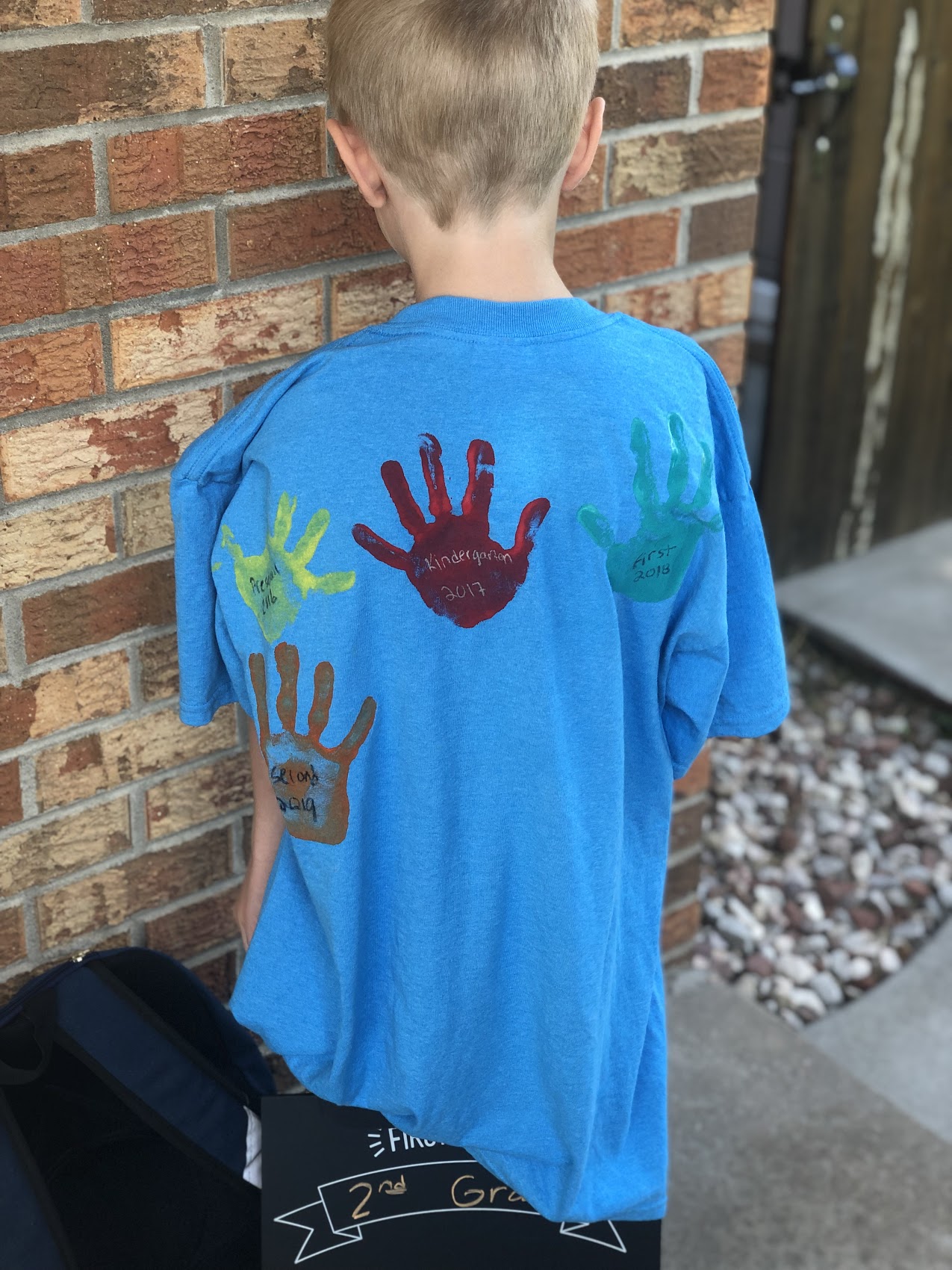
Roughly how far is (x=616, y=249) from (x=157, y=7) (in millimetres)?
713

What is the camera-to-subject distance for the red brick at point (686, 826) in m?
2.35

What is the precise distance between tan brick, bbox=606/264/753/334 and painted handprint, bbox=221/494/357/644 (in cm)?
75

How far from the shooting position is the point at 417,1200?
1.71m

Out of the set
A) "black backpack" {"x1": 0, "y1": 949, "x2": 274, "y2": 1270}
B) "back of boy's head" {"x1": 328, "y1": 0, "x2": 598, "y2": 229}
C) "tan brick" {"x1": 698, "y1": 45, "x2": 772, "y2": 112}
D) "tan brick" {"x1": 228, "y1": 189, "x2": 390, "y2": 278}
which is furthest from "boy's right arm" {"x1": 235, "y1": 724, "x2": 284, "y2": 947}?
"tan brick" {"x1": 698, "y1": 45, "x2": 772, "y2": 112}

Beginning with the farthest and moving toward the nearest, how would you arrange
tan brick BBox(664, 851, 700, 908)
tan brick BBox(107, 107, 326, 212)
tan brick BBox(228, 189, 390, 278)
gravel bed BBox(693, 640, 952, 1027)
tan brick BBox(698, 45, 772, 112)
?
gravel bed BBox(693, 640, 952, 1027), tan brick BBox(664, 851, 700, 908), tan brick BBox(698, 45, 772, 112), tan brick BBox(228, 189, 390, 278), tan brick BBox(107, 107, 326, 212)

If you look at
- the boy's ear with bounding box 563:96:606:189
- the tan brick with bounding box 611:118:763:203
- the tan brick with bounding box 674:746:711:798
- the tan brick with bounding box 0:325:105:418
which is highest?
the boy's ear with bounding box 563:96:606:189

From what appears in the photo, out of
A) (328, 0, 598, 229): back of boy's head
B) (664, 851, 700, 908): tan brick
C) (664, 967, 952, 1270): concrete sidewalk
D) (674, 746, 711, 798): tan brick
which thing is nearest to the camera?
(328, 0, 598, 229): back of boy's head

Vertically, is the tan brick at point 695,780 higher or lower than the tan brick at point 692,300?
lower

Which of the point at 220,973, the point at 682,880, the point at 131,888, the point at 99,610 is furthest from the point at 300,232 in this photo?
the point at 682,880

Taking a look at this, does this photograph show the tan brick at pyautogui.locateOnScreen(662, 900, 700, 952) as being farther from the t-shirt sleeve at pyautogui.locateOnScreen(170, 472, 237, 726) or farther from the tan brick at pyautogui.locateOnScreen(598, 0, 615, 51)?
the tan brick at pyautogui.locateOnScreen(598, 0, 615, 51)

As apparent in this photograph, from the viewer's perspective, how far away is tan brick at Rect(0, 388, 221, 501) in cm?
146

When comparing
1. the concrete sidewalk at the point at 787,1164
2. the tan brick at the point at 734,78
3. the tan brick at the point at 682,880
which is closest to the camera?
the tan brick at the point at 734,78

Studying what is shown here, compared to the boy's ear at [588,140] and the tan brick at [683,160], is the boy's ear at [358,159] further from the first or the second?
the tan brick at [683,160]

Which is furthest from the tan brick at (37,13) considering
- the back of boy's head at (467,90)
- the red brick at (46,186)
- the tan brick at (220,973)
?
the tan brick at (220,973)
